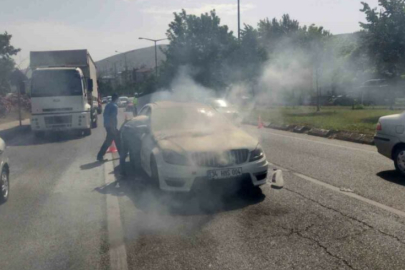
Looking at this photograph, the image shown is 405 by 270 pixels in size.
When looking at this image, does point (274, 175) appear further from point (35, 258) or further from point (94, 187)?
point (35, 258)

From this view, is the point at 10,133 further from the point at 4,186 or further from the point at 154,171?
the point at 154,171

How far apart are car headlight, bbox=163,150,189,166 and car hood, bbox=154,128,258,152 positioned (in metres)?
0.10

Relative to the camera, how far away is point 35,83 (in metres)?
18.4

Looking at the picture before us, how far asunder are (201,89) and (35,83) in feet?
22.1

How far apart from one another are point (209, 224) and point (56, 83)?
47.6 feet

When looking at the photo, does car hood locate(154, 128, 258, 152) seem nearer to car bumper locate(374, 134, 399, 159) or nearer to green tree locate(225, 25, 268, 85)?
car bumper locate(374, 134, 399, 159)

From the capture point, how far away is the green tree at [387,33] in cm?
2223

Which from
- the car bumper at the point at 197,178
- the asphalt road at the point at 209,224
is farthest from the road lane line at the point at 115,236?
the car bumper at the point at 197,178

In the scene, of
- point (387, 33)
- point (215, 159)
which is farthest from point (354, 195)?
point (387, 33)

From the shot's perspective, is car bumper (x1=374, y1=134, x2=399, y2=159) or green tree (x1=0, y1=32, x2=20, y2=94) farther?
green tree (x1=0, y1=32, x2=20, y2=94)

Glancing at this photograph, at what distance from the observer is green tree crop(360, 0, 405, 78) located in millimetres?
22234

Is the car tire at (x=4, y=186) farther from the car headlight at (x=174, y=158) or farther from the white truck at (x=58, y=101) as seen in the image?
the white truck at (x=58, y=101)

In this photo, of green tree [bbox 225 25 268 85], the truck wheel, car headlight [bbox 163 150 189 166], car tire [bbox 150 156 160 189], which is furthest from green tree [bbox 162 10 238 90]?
car headlight [bbox 163 150 189 166]

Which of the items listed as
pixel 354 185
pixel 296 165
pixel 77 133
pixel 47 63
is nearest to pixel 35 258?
pixel 354 185
